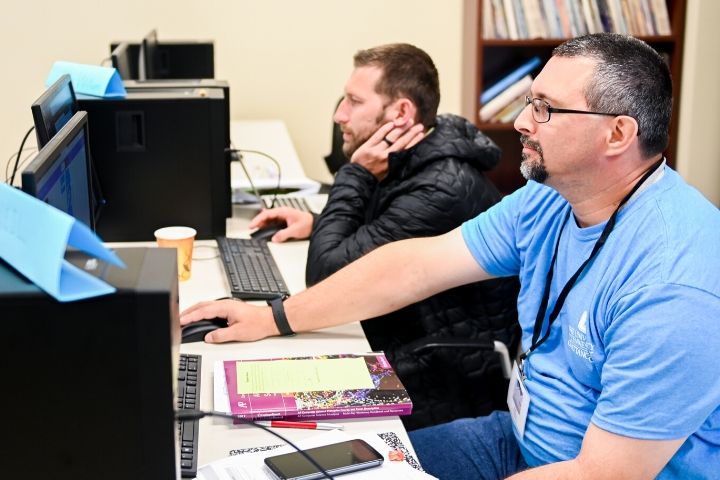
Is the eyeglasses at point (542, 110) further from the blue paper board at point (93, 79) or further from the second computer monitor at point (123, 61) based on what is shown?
the second computer monitor at point (123, 61)

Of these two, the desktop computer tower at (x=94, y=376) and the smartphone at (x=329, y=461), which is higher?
the desktop computer tower at (x=94, y=376)

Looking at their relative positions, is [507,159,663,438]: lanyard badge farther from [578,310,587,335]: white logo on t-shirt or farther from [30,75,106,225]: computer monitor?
[30,75,106,225]: computer monitor

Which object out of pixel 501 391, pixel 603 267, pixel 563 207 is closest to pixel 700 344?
pixel 603 267

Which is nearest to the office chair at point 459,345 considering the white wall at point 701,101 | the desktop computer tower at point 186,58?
the desktop computer tower at point 186,58

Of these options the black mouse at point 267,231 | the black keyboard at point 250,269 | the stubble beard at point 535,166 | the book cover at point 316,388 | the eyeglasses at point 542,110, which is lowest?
the black mouse at point 267,231

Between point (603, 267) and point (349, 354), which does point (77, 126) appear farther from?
point (603, 267)

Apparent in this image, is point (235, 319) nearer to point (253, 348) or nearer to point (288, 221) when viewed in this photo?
point (253, 348)

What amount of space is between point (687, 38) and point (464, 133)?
2.25m

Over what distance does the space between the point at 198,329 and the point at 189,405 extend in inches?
13.5

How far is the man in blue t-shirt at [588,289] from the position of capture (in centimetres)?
126

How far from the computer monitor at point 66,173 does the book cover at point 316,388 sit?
0.42m

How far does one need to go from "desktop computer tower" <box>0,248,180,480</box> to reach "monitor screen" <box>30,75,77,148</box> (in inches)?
31.5

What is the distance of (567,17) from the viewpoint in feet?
12.9

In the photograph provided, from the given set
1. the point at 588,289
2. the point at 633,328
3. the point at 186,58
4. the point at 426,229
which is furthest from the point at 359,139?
the point at 186,58
